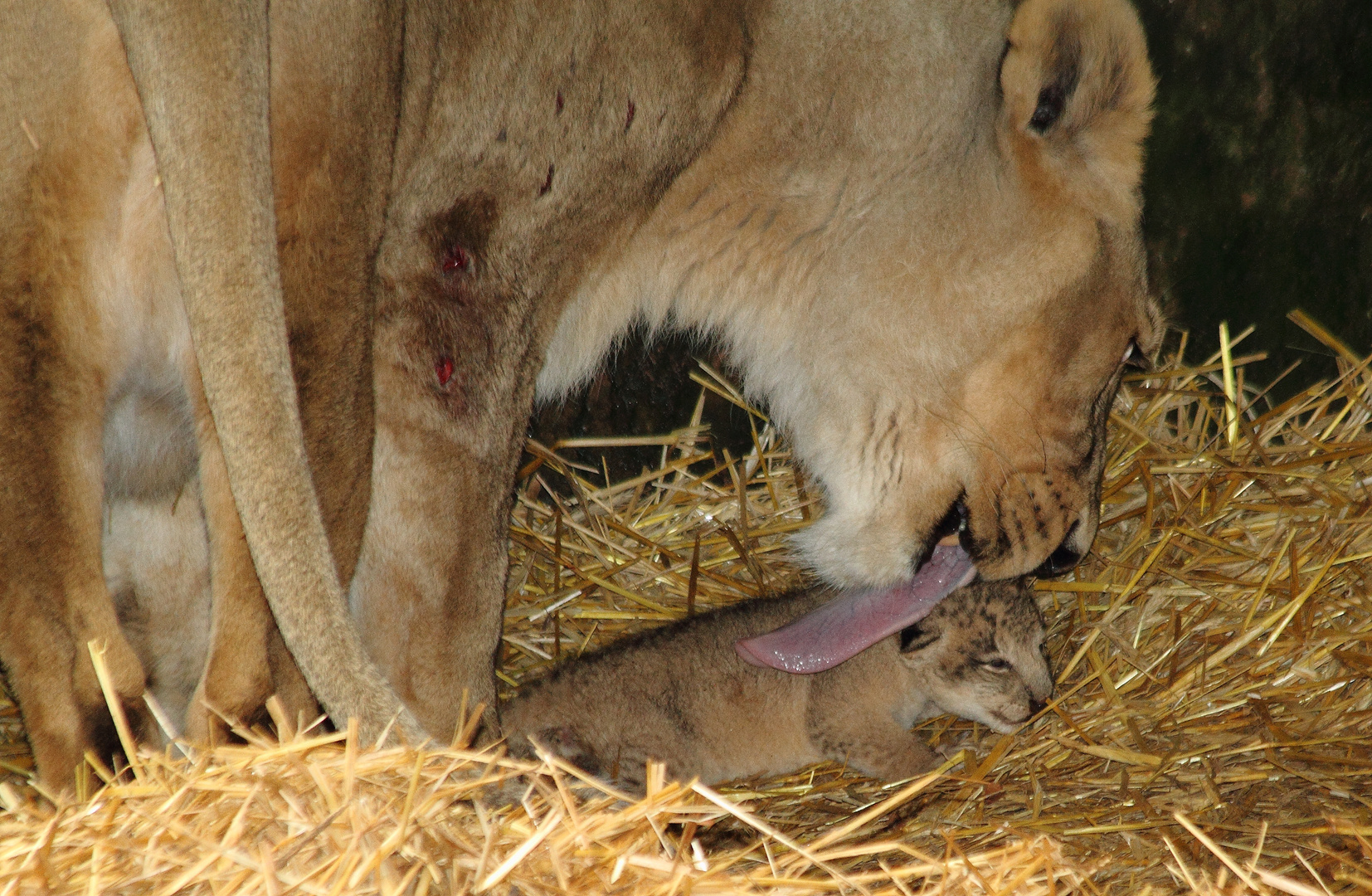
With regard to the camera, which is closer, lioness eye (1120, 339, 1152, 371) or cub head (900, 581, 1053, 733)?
lioness eye (1120, 339, 1152, 371)

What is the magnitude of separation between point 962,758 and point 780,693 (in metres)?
0.47

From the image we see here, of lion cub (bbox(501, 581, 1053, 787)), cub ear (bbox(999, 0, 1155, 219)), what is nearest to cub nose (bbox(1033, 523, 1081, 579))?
lion cub (bbox(501, 581, 1053, 787))

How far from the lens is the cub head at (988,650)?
124 inches

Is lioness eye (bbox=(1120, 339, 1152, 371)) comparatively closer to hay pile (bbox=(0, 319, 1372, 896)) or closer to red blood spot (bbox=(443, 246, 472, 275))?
hay pile (bbox=(0, 319, 1372, 896))

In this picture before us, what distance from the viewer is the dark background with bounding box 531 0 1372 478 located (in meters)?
3.98

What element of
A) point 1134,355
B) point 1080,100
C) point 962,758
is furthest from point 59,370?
point 1134,355

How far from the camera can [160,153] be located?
1843mm

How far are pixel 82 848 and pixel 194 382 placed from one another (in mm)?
811

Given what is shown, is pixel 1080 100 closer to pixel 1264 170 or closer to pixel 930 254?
pixel 930 254

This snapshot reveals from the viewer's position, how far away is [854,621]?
3.25m

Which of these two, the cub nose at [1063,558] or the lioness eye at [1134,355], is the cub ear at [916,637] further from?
the lioness eye at [1134,355]

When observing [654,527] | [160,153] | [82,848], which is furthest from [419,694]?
[654,527]

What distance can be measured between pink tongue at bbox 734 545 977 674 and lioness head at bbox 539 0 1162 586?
0.32m

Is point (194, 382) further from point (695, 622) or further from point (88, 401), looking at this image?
point (695, 622)
